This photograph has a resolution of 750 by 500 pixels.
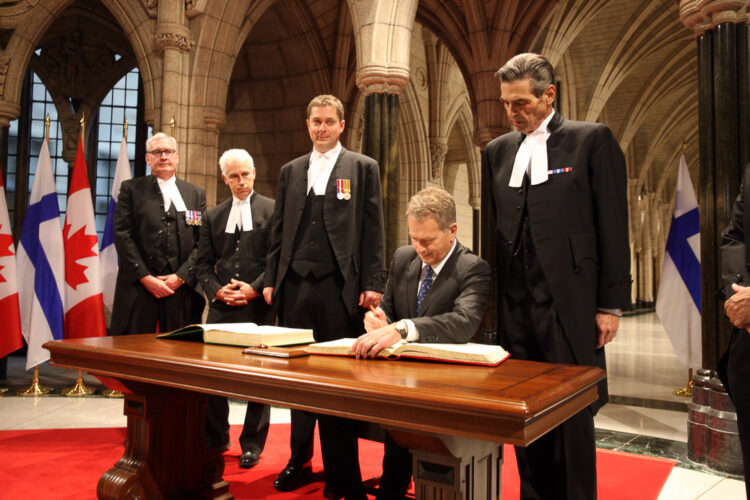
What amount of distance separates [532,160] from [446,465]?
1.20 metres

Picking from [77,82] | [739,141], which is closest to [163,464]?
[739,141]

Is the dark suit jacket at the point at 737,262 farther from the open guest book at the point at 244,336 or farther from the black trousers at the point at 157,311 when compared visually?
A: the black trousers at the point at 157,311

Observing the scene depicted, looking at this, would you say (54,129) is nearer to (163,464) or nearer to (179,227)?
(179,227)

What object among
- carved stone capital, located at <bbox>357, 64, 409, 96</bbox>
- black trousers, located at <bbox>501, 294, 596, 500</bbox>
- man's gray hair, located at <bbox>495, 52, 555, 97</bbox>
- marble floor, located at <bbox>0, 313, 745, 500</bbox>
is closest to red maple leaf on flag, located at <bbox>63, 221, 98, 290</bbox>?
marble floor, located at <bbox>0, 313, 745, 500</bbox>

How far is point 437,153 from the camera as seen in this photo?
1530 cm

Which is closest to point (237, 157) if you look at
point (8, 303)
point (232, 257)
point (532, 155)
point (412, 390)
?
point (232, 257)

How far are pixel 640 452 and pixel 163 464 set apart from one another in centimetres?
311

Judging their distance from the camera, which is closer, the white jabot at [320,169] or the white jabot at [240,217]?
the white jabot at [320,169]

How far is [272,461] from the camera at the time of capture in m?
3.52

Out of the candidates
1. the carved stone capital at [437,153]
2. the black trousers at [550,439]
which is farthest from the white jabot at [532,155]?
the carved stone capital at [437,153]

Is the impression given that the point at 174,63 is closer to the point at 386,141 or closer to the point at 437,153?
the point at 386,141

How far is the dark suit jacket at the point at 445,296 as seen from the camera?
2010mm

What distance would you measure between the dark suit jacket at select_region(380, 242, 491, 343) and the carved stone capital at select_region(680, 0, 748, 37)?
3012 mm

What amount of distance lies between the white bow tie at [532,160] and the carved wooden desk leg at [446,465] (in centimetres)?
103
